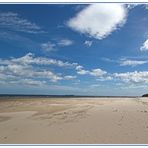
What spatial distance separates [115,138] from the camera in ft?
29.1

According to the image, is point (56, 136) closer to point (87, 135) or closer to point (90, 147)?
point (87, 135)

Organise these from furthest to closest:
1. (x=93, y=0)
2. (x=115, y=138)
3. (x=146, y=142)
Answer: (x=93, y=0), (x=115, y=138), (x=146, y=142)

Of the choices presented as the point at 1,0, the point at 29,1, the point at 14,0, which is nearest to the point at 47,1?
the point at 29,1

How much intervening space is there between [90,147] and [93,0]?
655cm

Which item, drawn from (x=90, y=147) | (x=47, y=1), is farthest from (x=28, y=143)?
(x=47, y=1)

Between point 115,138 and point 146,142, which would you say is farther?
point 115,138

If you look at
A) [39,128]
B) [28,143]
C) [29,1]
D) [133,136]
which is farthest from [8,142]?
[29,1]

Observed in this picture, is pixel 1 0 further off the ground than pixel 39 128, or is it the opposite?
pixel 1 0

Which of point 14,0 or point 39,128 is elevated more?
point 14,0

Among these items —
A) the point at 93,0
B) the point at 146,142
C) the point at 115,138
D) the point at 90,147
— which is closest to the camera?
the point at 90,147

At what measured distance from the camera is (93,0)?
35.7 ft

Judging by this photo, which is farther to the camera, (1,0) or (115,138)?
(1,0)

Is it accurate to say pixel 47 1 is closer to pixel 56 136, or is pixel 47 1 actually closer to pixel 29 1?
pixel 29 1

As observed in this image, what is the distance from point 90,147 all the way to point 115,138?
150 centimetres
